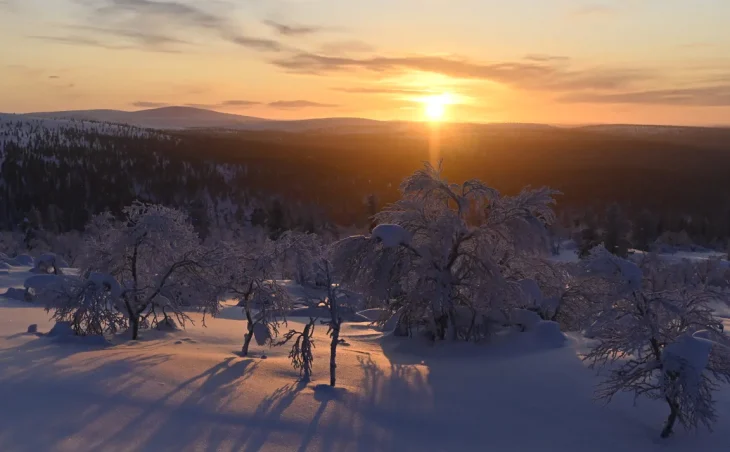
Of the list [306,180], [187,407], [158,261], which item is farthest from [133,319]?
[306,180]

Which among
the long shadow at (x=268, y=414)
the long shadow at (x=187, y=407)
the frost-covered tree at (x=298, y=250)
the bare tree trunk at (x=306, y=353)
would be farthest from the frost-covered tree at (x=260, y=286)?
the long shadow at (x=268, y=414)

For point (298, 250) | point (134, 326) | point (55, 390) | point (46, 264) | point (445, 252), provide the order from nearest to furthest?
1. point (55, 390)
2. point (298, 250)
3. point (445, 252)
4. point (134, 326)
5. point (46, 264)

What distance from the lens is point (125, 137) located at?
12425cm

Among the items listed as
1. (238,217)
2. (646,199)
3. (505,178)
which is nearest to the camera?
(238,217)

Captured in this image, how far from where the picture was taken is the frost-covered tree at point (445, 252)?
48.2 feet

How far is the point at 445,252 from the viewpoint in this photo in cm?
1495

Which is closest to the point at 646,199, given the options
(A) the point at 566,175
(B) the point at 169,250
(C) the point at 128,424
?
(A) the point at 566,175

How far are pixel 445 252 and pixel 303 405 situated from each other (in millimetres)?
6370

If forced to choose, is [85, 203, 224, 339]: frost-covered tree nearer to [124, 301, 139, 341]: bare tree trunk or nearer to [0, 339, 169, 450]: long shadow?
[124, 301, 139, 341]: bare tree trunk

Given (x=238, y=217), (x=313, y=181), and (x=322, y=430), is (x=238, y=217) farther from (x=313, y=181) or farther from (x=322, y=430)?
(x=322, y=430)

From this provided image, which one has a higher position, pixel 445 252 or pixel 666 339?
pixel 445 252

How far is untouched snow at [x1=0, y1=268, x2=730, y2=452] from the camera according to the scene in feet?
27.1

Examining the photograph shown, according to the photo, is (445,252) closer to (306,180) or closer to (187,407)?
(187,407)

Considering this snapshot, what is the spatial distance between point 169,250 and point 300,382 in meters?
6.04
